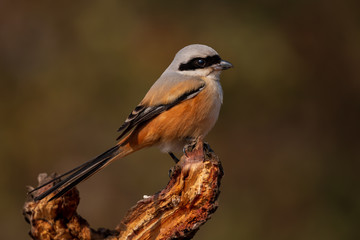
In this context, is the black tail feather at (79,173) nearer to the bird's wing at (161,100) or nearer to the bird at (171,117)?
the bird at (171,117)

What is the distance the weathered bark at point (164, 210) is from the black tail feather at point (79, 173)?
4.5 inches

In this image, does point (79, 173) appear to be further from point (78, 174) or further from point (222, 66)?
point (222, 66)

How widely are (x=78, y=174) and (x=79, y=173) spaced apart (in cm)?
1

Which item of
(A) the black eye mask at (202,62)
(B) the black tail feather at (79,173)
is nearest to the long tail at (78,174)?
(B) the black tail feather at (79,173)

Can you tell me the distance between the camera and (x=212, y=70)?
3.38 metres

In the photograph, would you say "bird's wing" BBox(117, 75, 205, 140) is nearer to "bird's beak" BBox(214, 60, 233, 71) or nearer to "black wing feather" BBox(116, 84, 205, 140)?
"black wing feather" BBox(116, 84, 205, 140)

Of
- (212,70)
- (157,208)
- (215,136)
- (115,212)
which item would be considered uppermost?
(212,70)

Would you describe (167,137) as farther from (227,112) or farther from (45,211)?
(227,112)

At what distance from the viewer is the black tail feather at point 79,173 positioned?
2.73m

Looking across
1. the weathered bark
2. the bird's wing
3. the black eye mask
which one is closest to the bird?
the bird's wing

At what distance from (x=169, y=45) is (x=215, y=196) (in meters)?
3.62

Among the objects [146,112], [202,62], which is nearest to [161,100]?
[146,112]

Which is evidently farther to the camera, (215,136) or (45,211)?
(215,136)

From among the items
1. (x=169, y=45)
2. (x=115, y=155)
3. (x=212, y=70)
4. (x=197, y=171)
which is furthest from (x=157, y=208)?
(x=169, y=45)
